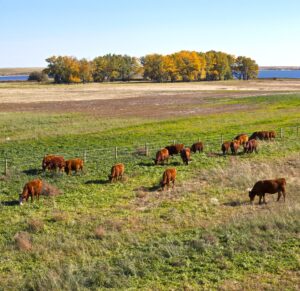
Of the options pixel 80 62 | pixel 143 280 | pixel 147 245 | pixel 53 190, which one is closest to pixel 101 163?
pixel 53 190

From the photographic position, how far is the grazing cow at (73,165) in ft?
79.6

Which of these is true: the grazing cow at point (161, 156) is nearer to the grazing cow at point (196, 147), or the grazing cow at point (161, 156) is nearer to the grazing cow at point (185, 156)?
the grazing cow at point (185, 156)

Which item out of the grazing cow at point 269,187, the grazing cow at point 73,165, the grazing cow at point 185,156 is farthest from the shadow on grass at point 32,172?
the grazing cow at point 269,187

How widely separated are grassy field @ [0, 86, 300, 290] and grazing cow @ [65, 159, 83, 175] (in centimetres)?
39

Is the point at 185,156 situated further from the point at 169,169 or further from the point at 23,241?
the point at 23,241

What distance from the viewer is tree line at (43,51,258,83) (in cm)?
14600

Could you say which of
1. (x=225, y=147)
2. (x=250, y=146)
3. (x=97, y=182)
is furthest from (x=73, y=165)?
(x=250, y=146)

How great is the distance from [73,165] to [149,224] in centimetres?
913

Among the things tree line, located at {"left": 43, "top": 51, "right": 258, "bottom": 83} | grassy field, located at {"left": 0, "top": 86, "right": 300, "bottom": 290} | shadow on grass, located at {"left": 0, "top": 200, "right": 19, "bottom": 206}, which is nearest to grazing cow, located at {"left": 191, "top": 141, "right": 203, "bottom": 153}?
grassy field, located at {"left": 0, "top": 86, "right": 300, "bottom": 290}

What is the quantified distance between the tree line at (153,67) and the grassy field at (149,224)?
11613 cm

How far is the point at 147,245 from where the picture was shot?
14383mm

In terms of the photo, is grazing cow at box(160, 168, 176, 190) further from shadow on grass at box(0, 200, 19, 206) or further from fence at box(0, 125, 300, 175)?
shadow on grass at box(0, 200, 19, 206)

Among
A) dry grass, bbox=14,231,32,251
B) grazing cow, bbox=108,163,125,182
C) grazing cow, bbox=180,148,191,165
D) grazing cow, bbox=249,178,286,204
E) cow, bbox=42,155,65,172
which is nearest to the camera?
dry grass, bbox=14,231,32,251

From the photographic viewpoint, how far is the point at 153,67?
152625 millimetres
